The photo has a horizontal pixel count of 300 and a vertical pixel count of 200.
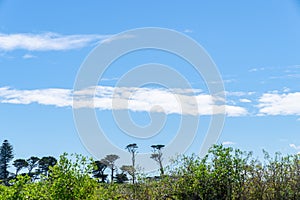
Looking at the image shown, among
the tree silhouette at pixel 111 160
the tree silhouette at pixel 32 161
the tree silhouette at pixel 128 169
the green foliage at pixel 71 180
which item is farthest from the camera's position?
the tree silhouette at pixel 32 161

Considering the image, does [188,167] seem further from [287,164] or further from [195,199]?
[287,164]

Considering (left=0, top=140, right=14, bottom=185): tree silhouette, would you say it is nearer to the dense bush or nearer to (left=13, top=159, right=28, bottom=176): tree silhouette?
(left=13, top=159, right=28, bottom=176): tree silhouette

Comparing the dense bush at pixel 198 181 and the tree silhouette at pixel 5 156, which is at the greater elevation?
the tree silhouette at pixel 5 156

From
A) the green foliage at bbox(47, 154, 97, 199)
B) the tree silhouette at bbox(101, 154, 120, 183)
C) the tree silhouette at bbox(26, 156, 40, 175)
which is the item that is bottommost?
the green foliage at bbox(47, 154, 97, 199)

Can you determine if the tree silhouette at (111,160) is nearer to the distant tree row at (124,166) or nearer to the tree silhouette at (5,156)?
the distant tree row at (124,166)

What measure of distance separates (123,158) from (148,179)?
93.4 inches

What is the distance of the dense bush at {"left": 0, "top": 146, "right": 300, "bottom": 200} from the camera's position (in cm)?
969

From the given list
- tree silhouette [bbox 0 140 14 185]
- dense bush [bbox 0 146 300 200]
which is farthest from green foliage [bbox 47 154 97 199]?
tree silhouette [bbox 0 140 14 185]

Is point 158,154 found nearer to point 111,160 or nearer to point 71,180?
point 111,160

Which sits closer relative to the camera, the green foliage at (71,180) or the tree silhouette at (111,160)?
the green foliage at (71,180)

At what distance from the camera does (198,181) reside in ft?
34.5

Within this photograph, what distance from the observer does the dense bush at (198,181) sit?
9.69 m

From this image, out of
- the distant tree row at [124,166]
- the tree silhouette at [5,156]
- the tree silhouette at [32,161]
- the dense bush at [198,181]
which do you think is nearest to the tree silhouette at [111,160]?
the distant tree row at [124,166]

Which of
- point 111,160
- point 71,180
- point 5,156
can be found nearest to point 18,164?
point 5,156
